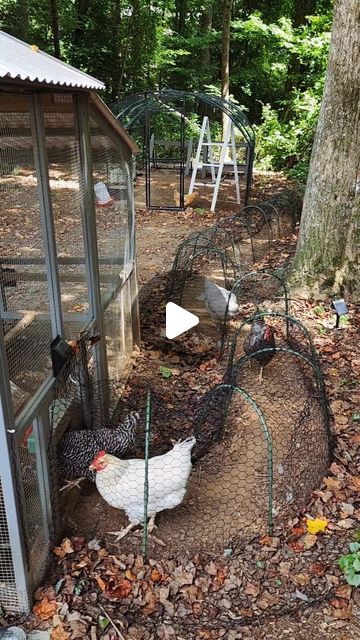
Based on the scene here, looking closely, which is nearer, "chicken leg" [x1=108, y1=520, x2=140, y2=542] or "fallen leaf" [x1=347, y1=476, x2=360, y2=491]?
"chicken leg" [x1=108, y1=520, x2=140, y2=542]

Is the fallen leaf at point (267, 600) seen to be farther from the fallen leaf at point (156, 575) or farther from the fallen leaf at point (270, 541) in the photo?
the fallen leaf at point (156, 575)

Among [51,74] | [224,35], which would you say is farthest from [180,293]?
[224,35]

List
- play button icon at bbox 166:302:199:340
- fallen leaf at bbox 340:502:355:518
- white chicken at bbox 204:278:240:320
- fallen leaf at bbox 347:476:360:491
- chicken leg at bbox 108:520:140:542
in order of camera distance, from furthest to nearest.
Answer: white chicken at bbox 204:278:240:320, play button icon at bbox 166:302:199:340, fallen leaf at bbox 347:476:360:491, fallen leaf at bbox 340:502:355:518, chicken leg at bbox 108:520:140:542

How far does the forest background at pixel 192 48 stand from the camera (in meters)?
14.8

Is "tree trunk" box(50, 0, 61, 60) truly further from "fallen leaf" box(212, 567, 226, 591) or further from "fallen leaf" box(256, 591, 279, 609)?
"fallen leaf" box(256, 591, 279, 609)

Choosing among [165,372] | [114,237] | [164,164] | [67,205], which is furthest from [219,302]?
[164,164]

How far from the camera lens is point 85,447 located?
11.1 ft

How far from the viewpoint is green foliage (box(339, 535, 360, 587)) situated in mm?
2926

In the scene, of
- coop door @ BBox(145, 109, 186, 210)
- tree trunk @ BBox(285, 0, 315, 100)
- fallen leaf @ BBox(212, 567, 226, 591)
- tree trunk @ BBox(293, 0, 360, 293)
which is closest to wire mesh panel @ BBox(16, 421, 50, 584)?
fallen leaf @ BBox(212, 567, 226, 591)

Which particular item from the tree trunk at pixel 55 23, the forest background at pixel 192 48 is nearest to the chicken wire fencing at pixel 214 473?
the forest background at pixel 192 48

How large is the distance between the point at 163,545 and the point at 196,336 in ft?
11.0

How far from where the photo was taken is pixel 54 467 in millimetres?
3088

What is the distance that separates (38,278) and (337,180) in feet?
14.9

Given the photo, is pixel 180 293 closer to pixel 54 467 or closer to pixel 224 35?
pixel 54 467
